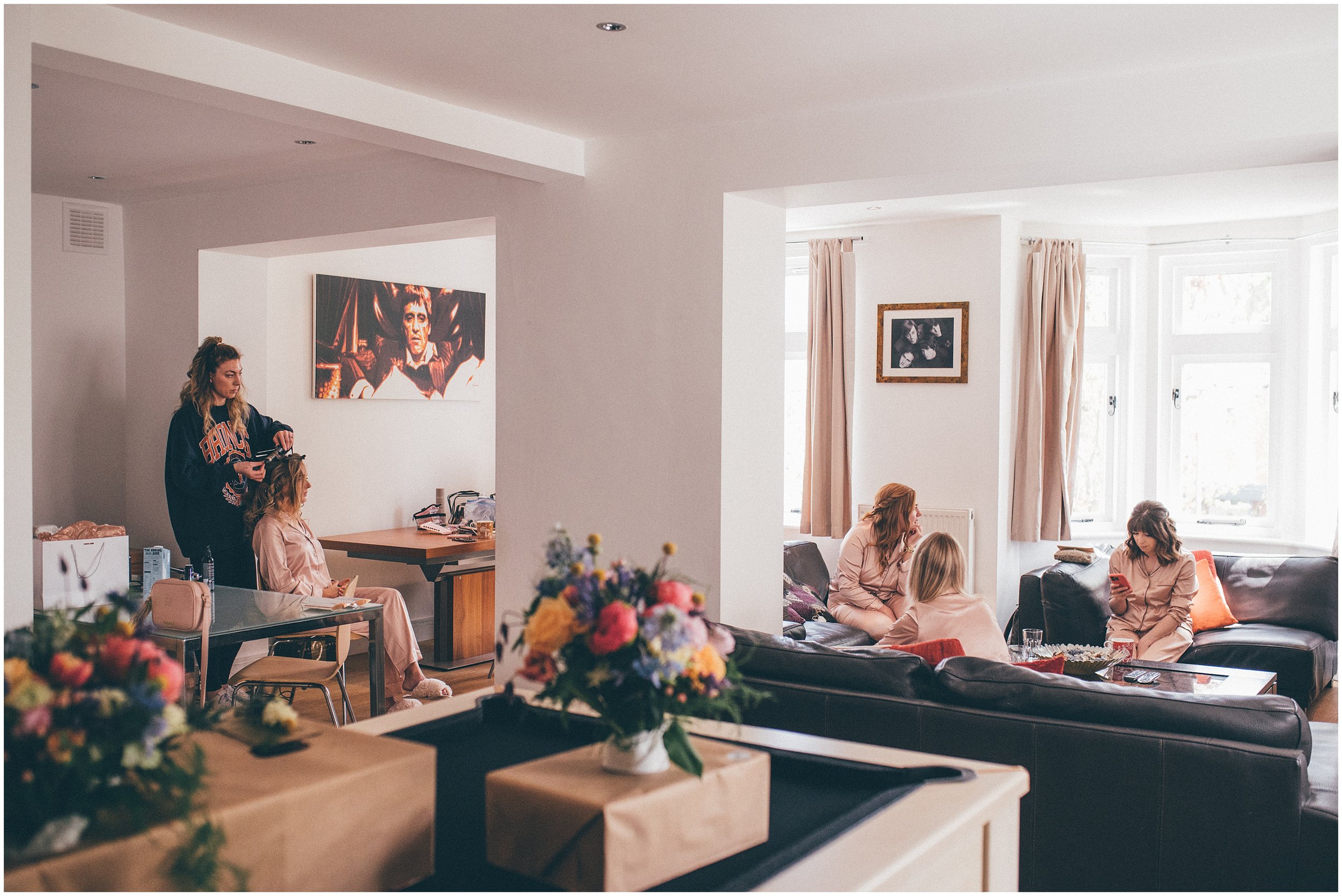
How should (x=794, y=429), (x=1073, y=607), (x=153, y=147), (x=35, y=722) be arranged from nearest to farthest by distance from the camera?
(x=35, y=722) → (x=153, y=147) → (x=1073, y=607) → (x=794, y=429)

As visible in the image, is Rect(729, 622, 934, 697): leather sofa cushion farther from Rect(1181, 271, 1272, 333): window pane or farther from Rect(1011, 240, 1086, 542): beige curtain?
Rect(1181, 271, 1272, 333): window pane

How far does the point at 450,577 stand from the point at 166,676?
5076 mm

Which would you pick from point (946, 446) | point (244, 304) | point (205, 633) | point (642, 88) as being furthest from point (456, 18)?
point (946, 446)

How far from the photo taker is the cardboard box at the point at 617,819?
1.35m

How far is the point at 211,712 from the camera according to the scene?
1385 millimetres

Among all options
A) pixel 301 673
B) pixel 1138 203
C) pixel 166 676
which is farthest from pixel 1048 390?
pixel 166 676

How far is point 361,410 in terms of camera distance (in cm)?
654

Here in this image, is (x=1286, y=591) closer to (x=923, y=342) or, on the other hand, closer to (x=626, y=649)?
(x=923, y=342)

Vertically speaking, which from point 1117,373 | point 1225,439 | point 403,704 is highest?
point 1117,373

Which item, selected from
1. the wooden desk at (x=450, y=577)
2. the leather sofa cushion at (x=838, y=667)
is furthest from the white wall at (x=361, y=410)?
the leather sofa cushion at (x=838, y=667)

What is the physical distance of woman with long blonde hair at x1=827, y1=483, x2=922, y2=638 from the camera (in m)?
5.55

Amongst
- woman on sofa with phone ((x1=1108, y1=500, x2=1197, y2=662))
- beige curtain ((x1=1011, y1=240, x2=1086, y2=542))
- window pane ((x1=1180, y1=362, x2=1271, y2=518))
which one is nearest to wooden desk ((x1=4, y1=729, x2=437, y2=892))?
woman on sofa with phone ((x1=1108, y1=500, x2=1197, y2=662))

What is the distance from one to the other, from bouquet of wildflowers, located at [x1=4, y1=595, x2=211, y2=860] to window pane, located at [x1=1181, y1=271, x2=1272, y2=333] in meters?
7.13

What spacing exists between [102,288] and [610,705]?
5.50 m
